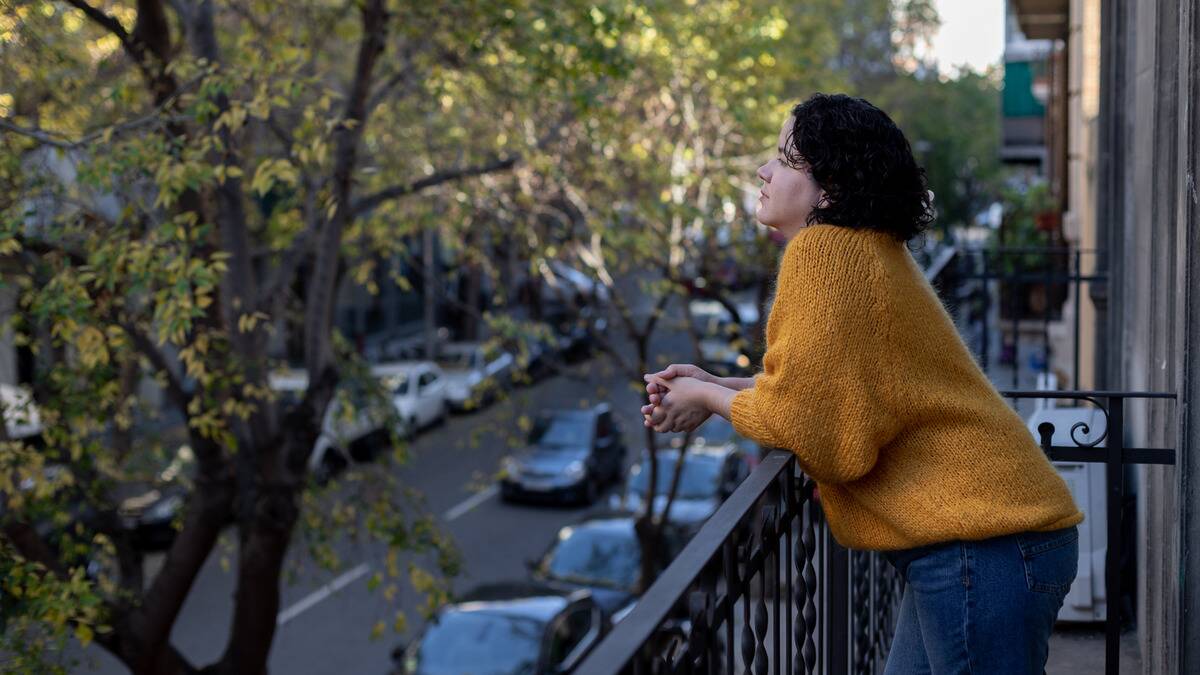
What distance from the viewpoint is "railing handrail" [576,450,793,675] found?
1.80m

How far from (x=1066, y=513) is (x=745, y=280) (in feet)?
46.0

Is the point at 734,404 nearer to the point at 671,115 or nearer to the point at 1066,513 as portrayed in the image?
the point at 1066,513

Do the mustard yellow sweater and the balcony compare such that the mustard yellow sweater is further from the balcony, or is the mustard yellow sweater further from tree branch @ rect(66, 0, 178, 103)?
tree branch @ rect(66, 0, 178, 103)

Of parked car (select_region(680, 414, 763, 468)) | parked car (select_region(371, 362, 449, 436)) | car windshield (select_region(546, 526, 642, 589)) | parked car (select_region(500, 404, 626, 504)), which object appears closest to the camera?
car windshield (select_region(546, 526, 642, 589))

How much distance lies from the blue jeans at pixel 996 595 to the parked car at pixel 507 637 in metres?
8.91

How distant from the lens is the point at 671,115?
15180 mm

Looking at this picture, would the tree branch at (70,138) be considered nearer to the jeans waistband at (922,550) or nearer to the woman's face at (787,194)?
the woman's face at (787,194)

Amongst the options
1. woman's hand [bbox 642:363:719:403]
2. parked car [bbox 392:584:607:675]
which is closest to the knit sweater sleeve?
woman's hand [bbox 642:363:719:403]

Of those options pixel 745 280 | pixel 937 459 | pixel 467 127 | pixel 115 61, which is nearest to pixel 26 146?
pixel 115 61

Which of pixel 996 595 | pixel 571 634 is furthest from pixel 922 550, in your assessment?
pixel 571 634

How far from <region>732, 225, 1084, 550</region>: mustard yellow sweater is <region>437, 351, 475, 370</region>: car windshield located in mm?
28701

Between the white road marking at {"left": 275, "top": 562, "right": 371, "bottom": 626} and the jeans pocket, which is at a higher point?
the jeans pocket

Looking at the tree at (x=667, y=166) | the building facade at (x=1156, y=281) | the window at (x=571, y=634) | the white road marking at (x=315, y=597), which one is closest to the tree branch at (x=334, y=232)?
the tree at (x=667, y=166)

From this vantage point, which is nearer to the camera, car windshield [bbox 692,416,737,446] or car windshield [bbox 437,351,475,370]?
car windshield [bbox 692,416,737,446]
